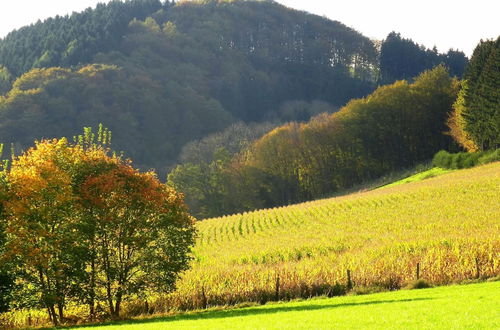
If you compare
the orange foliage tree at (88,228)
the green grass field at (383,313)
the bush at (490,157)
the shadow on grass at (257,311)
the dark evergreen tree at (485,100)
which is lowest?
the shadow on grass at (257,311)

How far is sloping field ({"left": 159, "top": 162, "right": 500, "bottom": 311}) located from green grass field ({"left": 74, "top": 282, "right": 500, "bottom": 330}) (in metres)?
2.59

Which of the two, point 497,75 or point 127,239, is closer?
point 127,239

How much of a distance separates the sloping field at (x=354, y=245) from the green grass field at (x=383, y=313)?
259cm

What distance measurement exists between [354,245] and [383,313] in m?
22.1

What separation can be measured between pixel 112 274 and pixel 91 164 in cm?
622

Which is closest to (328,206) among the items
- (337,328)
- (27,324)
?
(27,324)

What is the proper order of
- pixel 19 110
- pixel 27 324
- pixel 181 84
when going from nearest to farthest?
pixel 27 324, pixel 19 110, pixel 181 84

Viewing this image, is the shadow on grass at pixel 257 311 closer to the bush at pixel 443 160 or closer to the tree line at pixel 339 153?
the bush at pixel 443 160

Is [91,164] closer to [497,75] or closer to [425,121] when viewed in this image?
[497,75]

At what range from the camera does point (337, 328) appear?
16734 millimetres

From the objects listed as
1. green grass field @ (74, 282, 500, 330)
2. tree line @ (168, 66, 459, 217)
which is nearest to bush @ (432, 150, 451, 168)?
tree line @ (168, 66, 459, 217)

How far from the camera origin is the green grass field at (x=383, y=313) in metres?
16.5

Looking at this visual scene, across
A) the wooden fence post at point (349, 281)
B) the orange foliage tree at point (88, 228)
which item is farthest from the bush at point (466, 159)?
the orange foliage tree at point (88, 228)

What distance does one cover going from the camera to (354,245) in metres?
41.1
